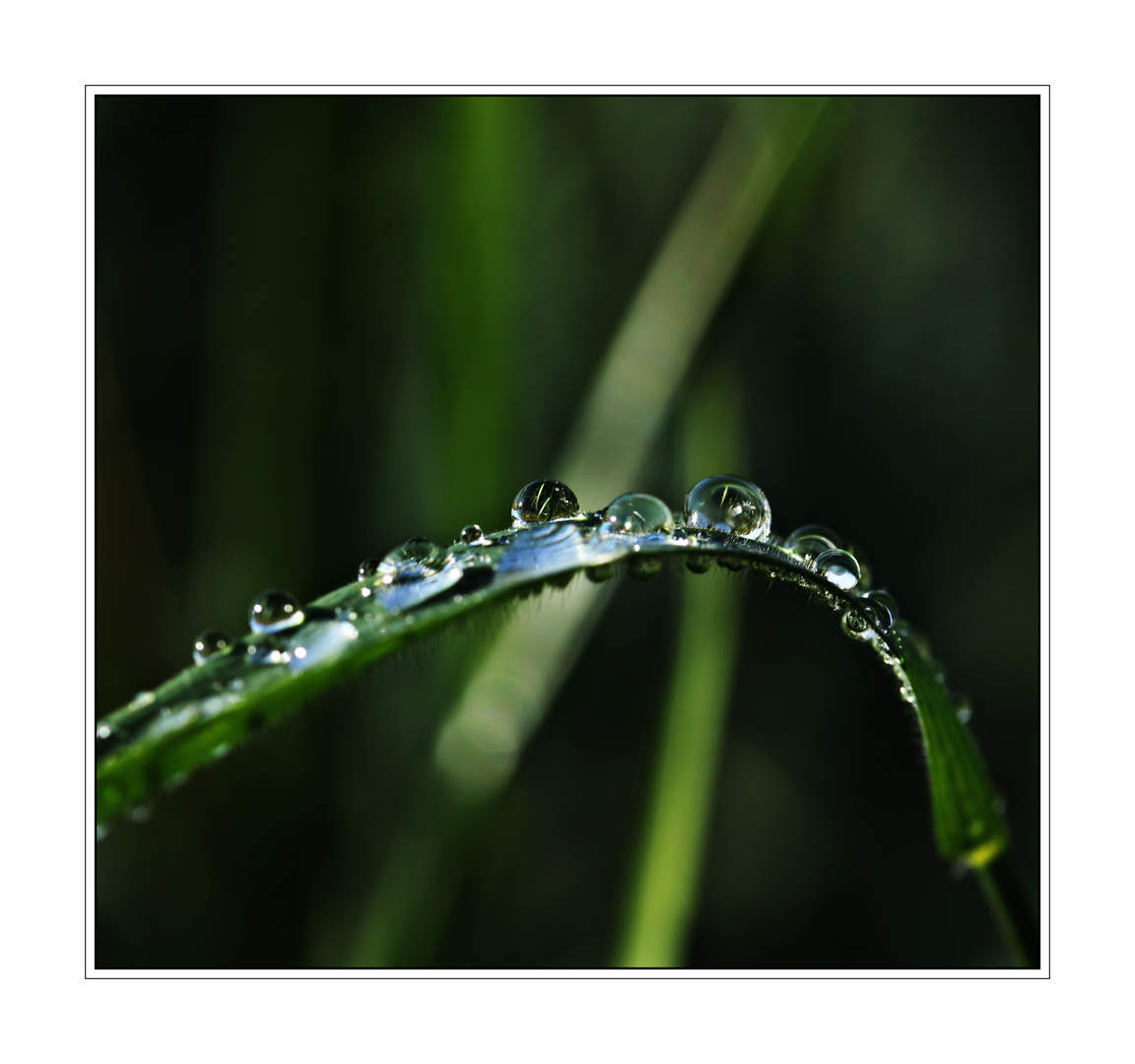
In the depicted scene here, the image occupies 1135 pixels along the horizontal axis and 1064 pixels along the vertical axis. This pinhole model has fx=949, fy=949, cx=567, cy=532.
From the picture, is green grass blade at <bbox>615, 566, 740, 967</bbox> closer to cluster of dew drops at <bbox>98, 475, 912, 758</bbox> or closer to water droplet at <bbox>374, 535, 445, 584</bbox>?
cluster of dew drops at <bbox>98, 475, 912, 758</bbox>

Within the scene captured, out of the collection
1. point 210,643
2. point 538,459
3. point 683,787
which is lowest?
point 683,787

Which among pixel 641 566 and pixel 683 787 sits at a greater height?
pixel 641 566

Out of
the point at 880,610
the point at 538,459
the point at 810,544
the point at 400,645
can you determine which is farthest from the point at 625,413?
the point at 400,645

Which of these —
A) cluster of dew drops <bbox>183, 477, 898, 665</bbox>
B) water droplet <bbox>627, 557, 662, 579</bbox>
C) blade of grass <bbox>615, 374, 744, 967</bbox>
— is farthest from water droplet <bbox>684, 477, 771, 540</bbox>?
blade of grass <bbox>615, 374, 744, 967</bbox>

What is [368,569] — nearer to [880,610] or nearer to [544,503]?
[544,503]

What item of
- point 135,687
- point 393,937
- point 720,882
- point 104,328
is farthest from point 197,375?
point 720,882

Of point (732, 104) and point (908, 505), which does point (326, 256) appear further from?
point (908, 505)

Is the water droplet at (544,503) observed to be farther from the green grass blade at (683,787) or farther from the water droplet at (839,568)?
the green grass blade at (683,787)
